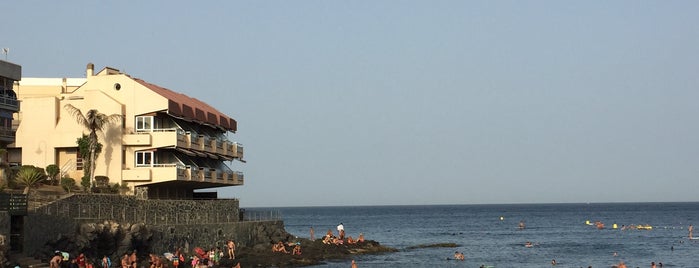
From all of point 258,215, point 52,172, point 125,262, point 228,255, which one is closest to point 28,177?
point 52,172

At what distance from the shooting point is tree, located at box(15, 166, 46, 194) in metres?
54.1

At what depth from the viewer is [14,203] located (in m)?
42.9

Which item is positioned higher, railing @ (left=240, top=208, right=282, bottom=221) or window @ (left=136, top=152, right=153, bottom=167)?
window @ (left=136, top=152, right=153, bottom=167)

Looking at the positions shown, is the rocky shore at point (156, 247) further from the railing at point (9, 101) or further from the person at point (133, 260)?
the railing at point (9, 101)

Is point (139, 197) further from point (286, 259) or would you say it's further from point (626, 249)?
point (626, 249)

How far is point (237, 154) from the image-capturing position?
80000 millimetres

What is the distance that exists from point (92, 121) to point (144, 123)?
4.17 metres

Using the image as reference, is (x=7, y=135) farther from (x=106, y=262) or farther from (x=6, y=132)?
(x=106, y=262)

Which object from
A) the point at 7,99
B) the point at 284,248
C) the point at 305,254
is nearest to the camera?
the point at 7,99

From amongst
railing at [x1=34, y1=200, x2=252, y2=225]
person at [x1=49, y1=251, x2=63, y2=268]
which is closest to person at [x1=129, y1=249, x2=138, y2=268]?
railing at [x1=34, y1=200, x2=252, y2=225]

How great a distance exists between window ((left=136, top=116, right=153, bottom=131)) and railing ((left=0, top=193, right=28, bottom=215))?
20.4 m

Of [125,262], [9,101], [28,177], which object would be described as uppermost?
[9,101]

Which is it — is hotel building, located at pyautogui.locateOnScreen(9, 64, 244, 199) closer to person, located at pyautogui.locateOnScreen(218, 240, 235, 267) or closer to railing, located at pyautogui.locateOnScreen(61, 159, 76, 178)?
railing, located at pyautogui.locateOnScreen(61, 159, 76, 178)

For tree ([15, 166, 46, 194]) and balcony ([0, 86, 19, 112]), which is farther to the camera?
balcony ([0, 86, 19, 112])
